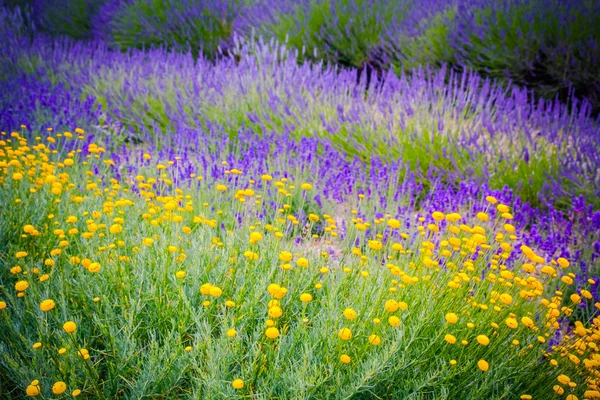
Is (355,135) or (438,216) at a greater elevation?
(438,216)

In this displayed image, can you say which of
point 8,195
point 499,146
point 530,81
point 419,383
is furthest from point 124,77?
point 419,383

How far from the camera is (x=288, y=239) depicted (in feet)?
7.59

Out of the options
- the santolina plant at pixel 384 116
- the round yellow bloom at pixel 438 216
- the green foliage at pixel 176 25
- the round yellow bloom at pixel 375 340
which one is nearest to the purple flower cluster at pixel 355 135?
the santolina plant at pixel 384 116

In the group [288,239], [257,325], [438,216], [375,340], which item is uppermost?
[438,216]

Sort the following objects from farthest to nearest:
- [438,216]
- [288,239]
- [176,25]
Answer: [176,25] < [288,239] < [438,216]

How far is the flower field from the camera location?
4.48ft

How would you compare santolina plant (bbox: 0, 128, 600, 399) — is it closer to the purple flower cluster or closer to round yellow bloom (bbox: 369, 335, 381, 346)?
round yellow bloom (bbox: 369, 335, 381, 346)

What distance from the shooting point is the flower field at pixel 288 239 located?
1365 millimetres

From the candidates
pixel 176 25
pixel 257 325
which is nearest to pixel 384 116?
pixel 257 325

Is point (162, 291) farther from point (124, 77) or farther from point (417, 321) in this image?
point (124, 77)

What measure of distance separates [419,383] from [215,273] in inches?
31.2

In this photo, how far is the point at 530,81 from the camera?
16.5 ft

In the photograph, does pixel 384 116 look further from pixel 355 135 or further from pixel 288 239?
pixel 288 239

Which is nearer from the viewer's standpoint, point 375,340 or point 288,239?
point 375,340
